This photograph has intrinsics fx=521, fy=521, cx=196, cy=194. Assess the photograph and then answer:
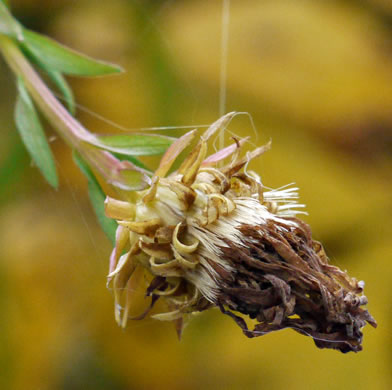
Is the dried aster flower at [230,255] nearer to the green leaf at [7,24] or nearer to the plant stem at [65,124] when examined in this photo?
the plant stem at [65,124]

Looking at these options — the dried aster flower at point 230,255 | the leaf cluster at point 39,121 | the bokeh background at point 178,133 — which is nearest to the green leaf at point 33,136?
the leaf cluster at point 39,121

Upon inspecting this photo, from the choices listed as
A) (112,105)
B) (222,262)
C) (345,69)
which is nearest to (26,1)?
(112,105)

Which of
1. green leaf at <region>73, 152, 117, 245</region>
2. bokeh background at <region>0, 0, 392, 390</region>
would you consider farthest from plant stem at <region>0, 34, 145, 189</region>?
bokeh background at <region>0, 0, 392, 390</region>

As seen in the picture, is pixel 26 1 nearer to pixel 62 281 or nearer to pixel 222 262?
pixel 62 281

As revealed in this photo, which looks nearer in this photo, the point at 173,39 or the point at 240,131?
the point at 240,131

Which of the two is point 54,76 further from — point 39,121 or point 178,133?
point 178,133

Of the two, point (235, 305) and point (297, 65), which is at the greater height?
point (297, 65)
